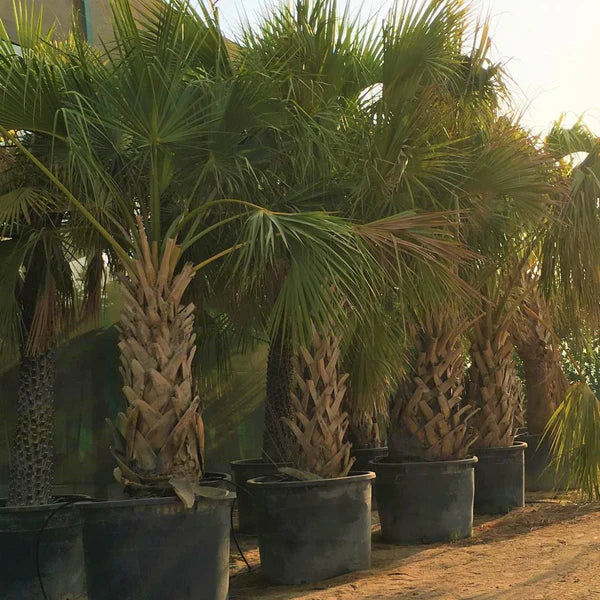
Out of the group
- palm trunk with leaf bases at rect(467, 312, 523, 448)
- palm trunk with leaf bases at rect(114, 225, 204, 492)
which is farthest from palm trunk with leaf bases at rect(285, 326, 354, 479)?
palm trunk with leaf bases at rect(467, 312, 523, 448)

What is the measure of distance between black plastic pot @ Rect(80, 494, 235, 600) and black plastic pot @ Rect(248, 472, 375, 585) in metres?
1.20

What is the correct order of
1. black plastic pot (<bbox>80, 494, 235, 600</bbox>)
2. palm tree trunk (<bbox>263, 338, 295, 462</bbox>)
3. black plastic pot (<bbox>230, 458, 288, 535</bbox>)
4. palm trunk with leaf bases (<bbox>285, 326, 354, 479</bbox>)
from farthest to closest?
palm tree trunk (<bbox>263, 338, 295, 462</bbox>) < black plastic pot (<bbox>230, 458, 288, 535</bbox>) < palm trunk with leaf bases (<bbox>285, 326, 354, 479</bbox>) < black plastic pot (<bbox>80, 494, 235, 600</bbox>)

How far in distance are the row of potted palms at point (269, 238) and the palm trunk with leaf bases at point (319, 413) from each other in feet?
0.05

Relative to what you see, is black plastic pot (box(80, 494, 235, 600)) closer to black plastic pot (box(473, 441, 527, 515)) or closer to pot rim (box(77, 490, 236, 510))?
pot rim (box(77, 490, 236, 510))

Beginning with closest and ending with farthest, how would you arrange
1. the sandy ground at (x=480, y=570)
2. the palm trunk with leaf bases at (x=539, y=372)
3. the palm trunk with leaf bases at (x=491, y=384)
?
the sandy ground at (x=480, y=570)
the palm trunk with leaf bases at (x=491, y=384)
the palm trunk with leaf bases at (x=539, y=372)

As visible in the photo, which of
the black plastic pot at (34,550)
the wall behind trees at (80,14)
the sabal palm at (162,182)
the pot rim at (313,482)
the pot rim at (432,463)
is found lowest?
the black plastic pot at (34,550)

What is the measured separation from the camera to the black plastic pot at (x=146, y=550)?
16.3ft

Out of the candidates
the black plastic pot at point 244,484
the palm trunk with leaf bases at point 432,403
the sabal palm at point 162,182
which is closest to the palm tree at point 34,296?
the sabal palm at point 162,182

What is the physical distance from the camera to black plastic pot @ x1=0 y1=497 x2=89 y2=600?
5.71 m

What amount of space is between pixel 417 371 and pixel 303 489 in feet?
7.15

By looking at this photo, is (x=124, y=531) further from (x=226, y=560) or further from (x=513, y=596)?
(x=513, y=596)

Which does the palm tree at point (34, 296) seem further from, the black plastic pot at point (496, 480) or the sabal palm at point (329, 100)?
the black plastic pot at point (496, 480)

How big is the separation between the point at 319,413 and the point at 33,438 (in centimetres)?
205

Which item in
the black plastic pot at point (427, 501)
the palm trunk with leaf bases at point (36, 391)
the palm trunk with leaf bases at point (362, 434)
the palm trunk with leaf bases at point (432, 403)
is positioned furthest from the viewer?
the palm trunk with leaf bases at point (362, 434)
